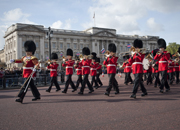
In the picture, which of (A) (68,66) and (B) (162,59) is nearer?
(B) (162,59)

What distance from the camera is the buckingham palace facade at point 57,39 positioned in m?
52.4

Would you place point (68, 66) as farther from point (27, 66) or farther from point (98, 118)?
point (98, 118)

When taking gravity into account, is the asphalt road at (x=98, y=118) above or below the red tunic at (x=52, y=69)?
below

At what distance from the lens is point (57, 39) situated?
5928 centimetres

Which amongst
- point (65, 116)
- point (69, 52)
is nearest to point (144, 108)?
point (65, 116)

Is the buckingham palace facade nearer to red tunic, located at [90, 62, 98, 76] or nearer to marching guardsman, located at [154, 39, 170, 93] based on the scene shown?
red tunic, located at [90, 62, 98, 76]

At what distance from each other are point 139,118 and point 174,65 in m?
9.24

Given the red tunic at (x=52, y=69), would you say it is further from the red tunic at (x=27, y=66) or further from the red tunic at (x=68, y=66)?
the red tunic at (x=27, y=66)

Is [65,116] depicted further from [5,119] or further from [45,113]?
[5,119]

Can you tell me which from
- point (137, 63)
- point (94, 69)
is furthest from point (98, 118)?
point (94, 69)

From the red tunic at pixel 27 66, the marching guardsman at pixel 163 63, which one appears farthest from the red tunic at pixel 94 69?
the red tunic at pixel 27 66

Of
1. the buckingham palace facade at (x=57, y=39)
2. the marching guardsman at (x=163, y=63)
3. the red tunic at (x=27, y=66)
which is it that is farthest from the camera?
the buckingham palace facade at (x=57, y=39)

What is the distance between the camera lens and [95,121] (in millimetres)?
4238

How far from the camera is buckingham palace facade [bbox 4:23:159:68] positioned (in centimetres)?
5238
